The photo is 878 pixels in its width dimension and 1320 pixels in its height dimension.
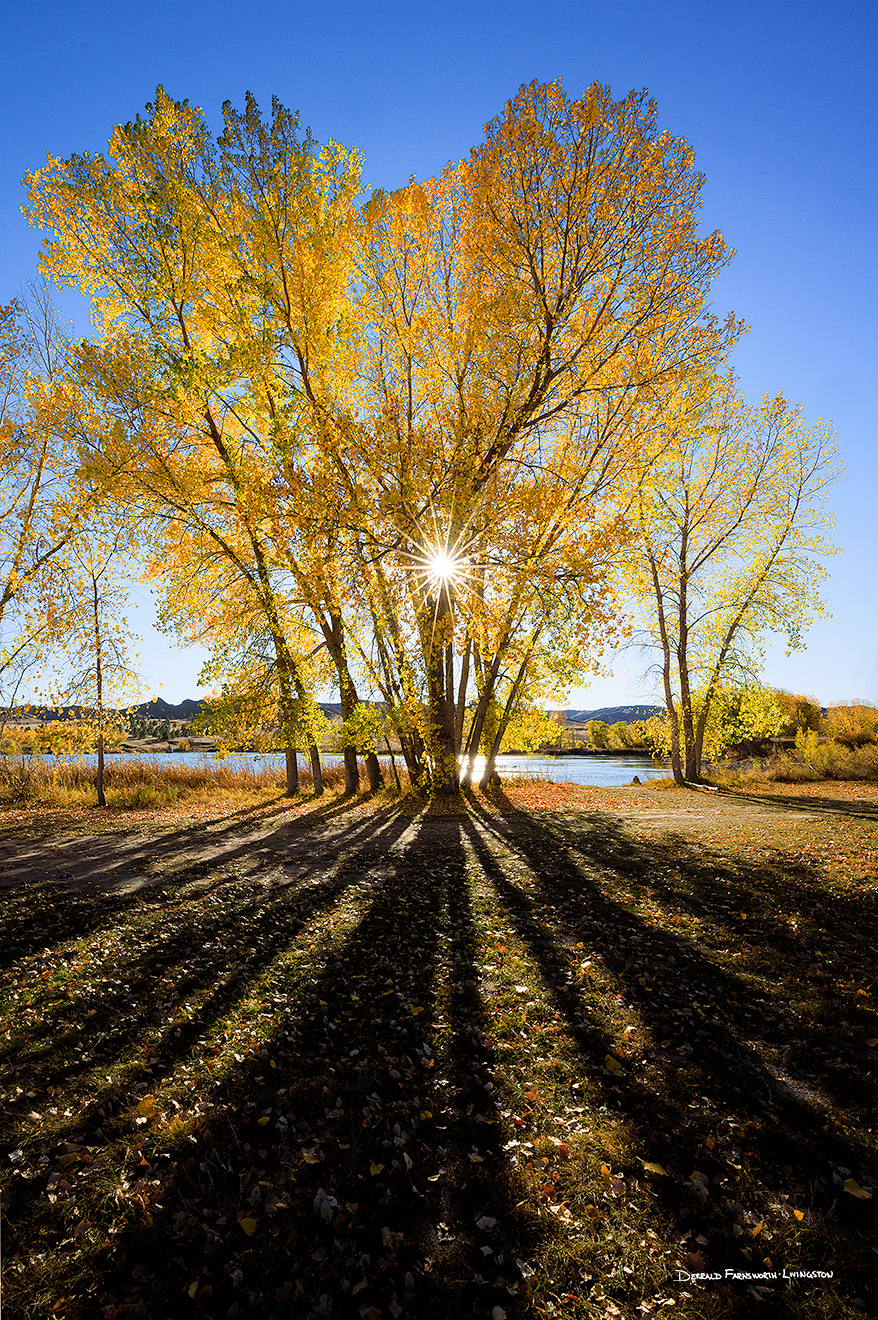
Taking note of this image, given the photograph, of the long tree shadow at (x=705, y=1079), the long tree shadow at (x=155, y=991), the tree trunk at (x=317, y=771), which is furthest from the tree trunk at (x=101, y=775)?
the long tree shadow at (x=705, y=1079)

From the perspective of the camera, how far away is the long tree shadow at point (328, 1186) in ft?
9.16

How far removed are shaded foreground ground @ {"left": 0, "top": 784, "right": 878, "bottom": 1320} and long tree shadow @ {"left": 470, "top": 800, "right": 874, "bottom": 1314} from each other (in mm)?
22

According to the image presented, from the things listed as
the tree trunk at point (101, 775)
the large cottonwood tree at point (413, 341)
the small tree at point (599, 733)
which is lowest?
the small tree at point (599, 733)

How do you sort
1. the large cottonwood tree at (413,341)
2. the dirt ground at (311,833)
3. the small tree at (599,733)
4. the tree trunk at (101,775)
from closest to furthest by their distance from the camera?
the dirt ground at (311,833) < the large cottonwood tree at (413,341) < the tree trunk at (101,775) < the small tree at (599,733)

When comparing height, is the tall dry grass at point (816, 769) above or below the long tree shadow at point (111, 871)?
below

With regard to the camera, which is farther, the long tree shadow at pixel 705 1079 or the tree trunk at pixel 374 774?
the tree trunk at pixel 374 774

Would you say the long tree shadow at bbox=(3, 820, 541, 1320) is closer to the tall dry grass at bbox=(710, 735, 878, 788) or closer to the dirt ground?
the dirt ground

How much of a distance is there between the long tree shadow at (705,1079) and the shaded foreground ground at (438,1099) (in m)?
0.02

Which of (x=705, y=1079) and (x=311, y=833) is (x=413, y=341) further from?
(x=705, y=1079)

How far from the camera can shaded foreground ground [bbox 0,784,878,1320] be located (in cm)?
288

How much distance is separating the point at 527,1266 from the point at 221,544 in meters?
16.8

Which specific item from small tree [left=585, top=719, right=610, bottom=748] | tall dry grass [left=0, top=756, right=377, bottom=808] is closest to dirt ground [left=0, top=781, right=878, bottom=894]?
tall dry grass [left=0, top=756, right=377, bottom=808]
